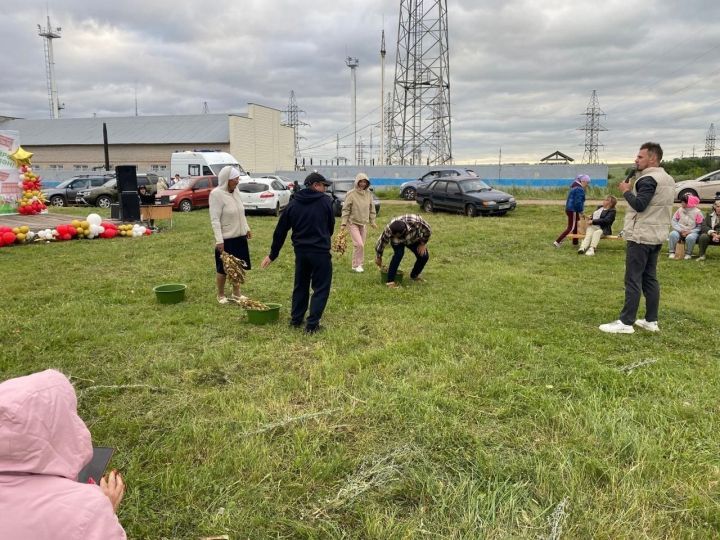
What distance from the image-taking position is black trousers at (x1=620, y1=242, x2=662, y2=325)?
521 centimetres

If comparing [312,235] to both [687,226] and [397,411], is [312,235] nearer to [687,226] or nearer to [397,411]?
[397,411]

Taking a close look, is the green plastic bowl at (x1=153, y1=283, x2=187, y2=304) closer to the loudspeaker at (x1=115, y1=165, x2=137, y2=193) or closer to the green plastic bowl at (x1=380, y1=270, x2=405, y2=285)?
the green plastic bowl at (x1=380, y1=270, x2=405, y2=285)

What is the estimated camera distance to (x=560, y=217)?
18141 millimetres

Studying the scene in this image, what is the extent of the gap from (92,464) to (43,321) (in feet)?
13.5

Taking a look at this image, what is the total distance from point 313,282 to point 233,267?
129 centimetres

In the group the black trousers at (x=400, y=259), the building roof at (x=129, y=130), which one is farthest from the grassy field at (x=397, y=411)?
the building roof at (x=129, y=130)

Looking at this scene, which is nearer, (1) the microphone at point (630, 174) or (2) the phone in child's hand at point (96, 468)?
(2) the phone in child's hand at point (96, 468)

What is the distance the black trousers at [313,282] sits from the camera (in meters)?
5.35

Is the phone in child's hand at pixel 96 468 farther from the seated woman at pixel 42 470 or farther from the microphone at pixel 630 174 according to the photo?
the microphone at pixel 630 174

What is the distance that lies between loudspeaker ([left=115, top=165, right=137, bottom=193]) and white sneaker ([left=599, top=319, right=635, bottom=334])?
13.5 m

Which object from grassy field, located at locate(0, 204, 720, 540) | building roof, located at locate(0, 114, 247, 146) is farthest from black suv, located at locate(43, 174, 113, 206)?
building roof, located at locate(0, 114, 247, 146)

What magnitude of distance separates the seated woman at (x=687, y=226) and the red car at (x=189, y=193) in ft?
53.6

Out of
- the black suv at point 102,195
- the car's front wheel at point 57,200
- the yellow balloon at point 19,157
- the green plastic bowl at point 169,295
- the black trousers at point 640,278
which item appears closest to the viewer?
the black trousers at point 640,278

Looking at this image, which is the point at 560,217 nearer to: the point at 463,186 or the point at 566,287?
the point at 463,186
